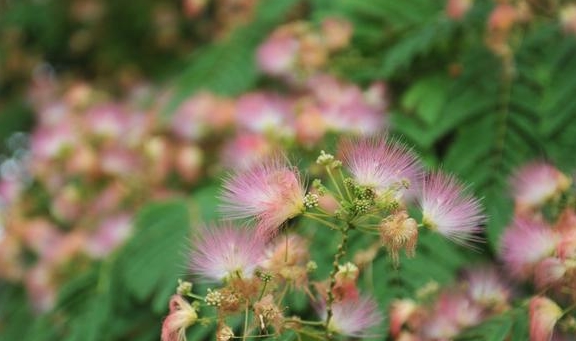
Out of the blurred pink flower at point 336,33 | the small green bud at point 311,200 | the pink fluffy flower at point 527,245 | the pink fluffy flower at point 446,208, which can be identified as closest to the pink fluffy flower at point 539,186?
the pink fluffy flower at point 527,245

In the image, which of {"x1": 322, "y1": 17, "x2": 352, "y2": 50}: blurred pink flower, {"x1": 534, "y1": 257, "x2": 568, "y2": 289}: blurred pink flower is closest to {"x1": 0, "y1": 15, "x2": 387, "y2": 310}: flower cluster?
{"x1": 322, "y1": 17, "x2": 352, "y2": 50}: blurred pink flower

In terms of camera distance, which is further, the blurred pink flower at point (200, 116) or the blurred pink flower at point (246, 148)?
the blurred pink flower at point (200, 116)

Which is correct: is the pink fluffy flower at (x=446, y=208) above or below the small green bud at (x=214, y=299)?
above

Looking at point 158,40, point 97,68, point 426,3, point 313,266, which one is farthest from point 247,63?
point 313,266

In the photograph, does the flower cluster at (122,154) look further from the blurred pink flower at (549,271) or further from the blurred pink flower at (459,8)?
the blurred pink flower at (549,271)

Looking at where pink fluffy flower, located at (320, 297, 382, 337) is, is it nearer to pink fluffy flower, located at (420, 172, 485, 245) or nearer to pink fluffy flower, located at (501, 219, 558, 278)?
pink fluffy flower, located at (420, 172, 485, 245)

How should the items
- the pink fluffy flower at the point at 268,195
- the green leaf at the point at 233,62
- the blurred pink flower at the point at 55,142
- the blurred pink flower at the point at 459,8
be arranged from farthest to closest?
the blurred pink flower at the point at 55,142 < the green leaf at the point at 233,62 < the blurred pink flower at the point at 459,8 < the pink fluffy flower at the point at 268,195

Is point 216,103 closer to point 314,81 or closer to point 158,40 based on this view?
point 314,81

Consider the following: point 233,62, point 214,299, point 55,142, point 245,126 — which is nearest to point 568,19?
point 245,126
